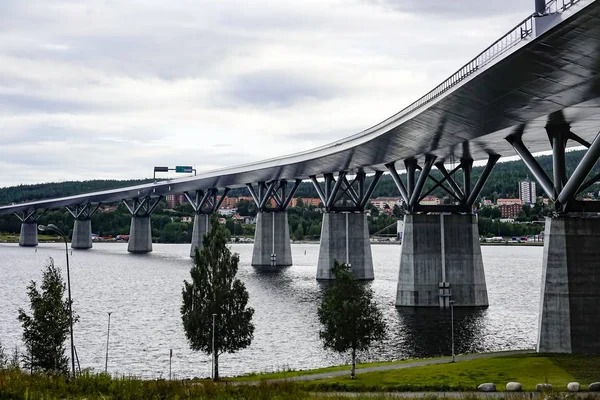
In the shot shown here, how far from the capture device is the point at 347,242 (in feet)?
293

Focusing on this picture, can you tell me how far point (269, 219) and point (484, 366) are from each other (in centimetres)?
8049

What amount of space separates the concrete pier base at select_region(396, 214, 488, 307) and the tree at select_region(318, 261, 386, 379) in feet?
86.6

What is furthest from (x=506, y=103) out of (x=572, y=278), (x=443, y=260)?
(x=443, y=260)

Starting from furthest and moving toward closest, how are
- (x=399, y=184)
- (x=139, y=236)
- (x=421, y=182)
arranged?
(x=139, y=236) < (x=399, y=184) < (x=421, y=182)

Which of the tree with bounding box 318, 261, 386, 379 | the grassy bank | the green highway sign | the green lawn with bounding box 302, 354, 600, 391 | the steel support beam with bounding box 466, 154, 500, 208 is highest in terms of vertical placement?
the green highway sign

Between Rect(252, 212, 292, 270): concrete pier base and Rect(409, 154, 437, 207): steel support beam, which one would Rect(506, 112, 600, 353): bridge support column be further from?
Rect(252, 212, 292, 270): concrete pier base

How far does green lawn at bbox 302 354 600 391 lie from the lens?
97.4 ft

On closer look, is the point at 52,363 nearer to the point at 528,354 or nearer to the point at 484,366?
the point at 484,366

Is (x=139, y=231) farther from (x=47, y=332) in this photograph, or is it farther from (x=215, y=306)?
(x=47, y=332)

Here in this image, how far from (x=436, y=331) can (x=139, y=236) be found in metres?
130

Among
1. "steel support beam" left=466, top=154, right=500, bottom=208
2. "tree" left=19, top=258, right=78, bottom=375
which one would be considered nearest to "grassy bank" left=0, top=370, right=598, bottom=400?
"tree" left=19, top=258, right=78, bottom=375

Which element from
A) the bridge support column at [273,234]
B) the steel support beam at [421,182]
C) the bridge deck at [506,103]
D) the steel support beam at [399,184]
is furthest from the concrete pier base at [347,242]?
the steel support beam at [421,182]

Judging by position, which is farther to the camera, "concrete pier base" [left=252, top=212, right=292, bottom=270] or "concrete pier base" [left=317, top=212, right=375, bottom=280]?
"concrete pier base" [left=252, top=212, right=292, bottom=270]

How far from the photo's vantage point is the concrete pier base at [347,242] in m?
89.2
